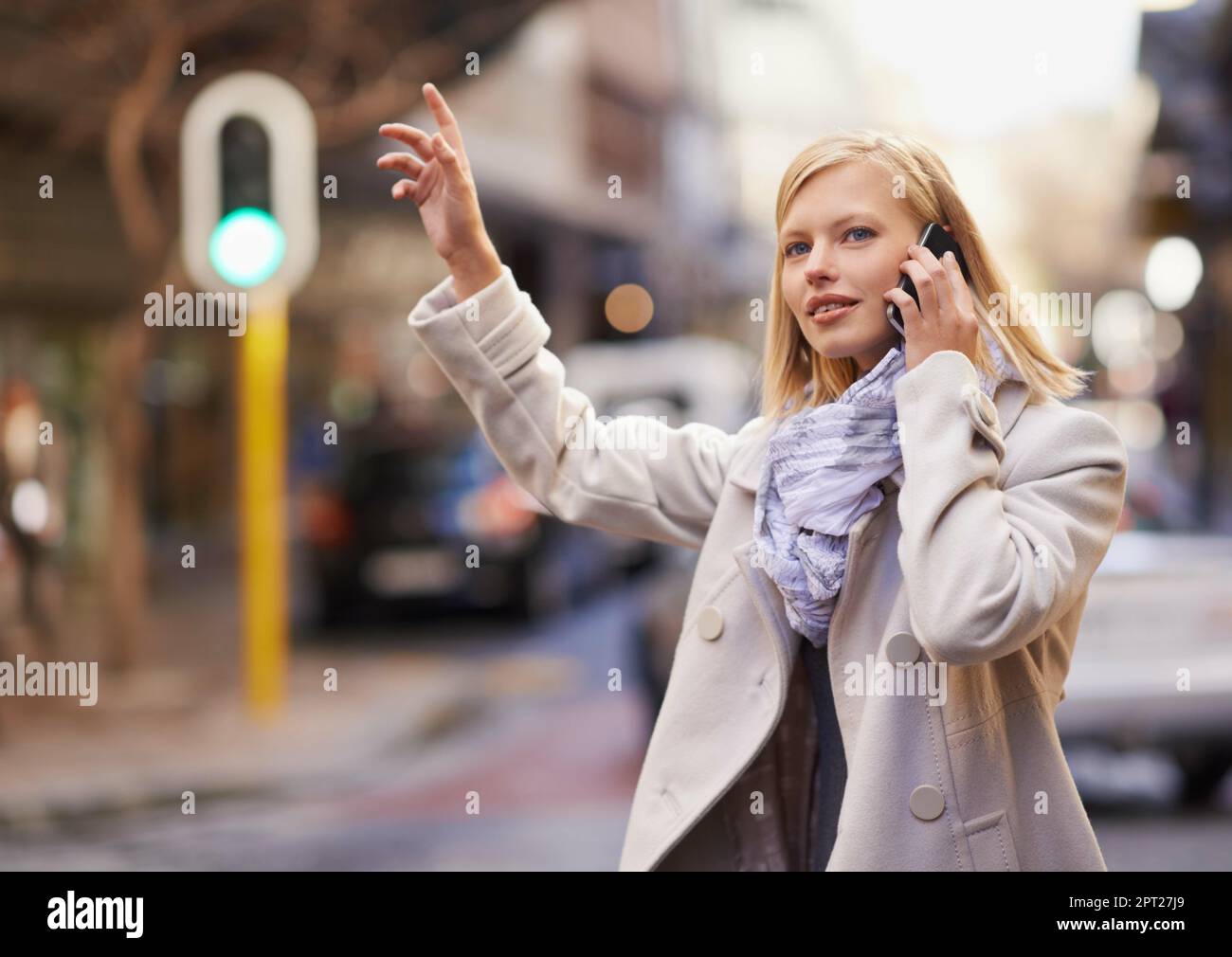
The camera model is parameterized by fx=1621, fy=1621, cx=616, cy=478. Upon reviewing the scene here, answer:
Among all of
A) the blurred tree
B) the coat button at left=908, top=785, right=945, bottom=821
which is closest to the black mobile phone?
the coat button at left=908, top=785, right=945, bottom=821

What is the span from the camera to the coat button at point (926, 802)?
76.9 inches

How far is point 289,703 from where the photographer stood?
9.73 metres

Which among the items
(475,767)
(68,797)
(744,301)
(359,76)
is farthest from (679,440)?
(744,301)

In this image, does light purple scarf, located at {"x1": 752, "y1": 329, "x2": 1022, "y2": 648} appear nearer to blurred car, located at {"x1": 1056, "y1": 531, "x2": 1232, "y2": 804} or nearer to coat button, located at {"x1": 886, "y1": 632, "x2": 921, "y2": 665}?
coat button, located at {"x1": 886, "y1": 632, "x2": 921, "y2": 665}

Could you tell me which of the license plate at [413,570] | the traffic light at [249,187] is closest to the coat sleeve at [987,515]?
the traffic light at [249,187]

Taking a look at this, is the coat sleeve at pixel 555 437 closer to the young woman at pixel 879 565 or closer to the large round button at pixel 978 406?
the young woman at pixel 879 565

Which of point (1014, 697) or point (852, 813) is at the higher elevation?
point (1014, 697)

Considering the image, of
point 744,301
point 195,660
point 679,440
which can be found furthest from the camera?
point 744,301

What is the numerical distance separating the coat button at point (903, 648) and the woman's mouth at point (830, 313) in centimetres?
40

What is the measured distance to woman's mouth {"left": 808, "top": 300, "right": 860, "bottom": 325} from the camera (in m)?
2.03

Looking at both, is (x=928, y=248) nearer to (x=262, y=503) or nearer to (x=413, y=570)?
(x=262, y=503)

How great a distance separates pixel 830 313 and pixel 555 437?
0.51m
